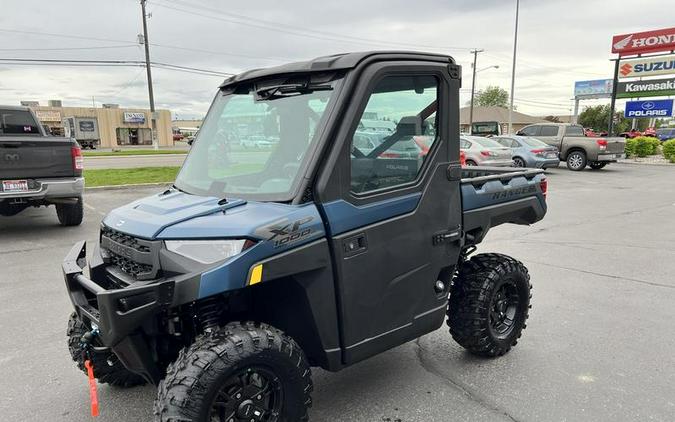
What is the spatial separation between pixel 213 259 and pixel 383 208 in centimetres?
99

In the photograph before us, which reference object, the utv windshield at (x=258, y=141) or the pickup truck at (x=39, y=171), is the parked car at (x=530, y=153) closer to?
the pickup truck at (x=39, y=171)

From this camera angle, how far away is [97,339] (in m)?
2.76

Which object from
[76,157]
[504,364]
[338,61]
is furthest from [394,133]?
[76,157]

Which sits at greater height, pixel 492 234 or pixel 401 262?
pixel 401 262

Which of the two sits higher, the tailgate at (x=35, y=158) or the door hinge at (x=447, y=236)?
the tailgate at (x=35, y=158)

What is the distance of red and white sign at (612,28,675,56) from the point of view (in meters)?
30.4

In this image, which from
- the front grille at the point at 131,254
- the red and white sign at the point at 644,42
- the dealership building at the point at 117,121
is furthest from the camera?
the dealership building at the point at 117,121

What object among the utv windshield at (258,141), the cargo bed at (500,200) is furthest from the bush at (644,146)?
the utv windshield at (258,141)

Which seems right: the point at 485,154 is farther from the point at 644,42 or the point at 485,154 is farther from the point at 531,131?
the point at 644,42

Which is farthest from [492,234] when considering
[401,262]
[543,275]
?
[401,262]

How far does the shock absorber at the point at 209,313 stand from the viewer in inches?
96.6

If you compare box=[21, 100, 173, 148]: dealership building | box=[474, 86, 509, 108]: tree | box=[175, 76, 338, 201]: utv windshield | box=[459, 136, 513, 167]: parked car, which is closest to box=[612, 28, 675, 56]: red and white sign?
box=[459, 136, 513, 167]: parked car

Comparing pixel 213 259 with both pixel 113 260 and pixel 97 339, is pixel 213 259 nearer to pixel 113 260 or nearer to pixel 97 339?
pixel 113 260

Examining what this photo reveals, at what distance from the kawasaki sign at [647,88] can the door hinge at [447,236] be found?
34.1m
